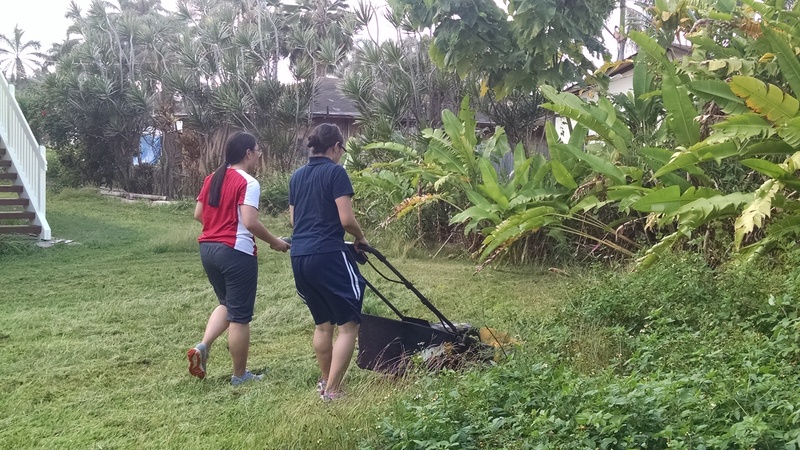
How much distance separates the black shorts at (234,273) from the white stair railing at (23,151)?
858 cm

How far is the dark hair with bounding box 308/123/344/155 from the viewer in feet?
14.9

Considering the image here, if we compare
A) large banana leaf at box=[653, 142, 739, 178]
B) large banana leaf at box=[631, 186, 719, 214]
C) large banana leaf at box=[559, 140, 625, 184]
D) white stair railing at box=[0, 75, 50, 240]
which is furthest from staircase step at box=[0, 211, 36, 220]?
large banana leaf at box=[653, 142, 739, 178]

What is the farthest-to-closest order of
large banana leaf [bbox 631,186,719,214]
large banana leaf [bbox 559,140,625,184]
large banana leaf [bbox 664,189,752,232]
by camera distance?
1. large banana leaf [bbox 559,140,625,184]
2. large banana leaf [bbox 631,186,719,214]
3. large banana leaf [bbox 664,189,752,232]

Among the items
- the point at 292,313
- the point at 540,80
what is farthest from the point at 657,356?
the point at 540,80

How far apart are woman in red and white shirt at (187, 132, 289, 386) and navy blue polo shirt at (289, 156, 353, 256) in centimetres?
44

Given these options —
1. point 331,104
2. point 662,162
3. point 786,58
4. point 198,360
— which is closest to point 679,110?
point 662,162

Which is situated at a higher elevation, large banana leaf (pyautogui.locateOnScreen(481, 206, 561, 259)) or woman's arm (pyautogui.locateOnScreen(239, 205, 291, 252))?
woman's arm (pyautogui.locateOnScreen(239, 205, 291, 252))

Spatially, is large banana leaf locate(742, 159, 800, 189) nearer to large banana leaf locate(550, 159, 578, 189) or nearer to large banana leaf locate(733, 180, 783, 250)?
large banana leaf locate(733, 180, 783, 250)

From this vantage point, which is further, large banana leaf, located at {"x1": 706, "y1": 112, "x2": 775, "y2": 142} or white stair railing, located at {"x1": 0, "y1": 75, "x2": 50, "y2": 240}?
white stair railing, located at {"x1": 0, "y1": 75, "x2": 50, "y2": 240}

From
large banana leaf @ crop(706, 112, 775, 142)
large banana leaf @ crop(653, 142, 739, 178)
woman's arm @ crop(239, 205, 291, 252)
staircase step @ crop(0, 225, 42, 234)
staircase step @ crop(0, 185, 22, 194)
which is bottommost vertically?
staircase step @ crop(0, 225, 42, 234)

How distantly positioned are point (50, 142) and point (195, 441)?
23582mm

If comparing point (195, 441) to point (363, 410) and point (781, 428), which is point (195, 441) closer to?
point (363, 410)

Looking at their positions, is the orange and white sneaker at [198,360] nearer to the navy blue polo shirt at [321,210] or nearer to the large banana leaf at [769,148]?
the navy blue polo shirt at [321,210]

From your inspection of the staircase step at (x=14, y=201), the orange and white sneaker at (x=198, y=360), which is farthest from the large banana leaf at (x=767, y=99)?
the staircase step at (x=14, y=201)
